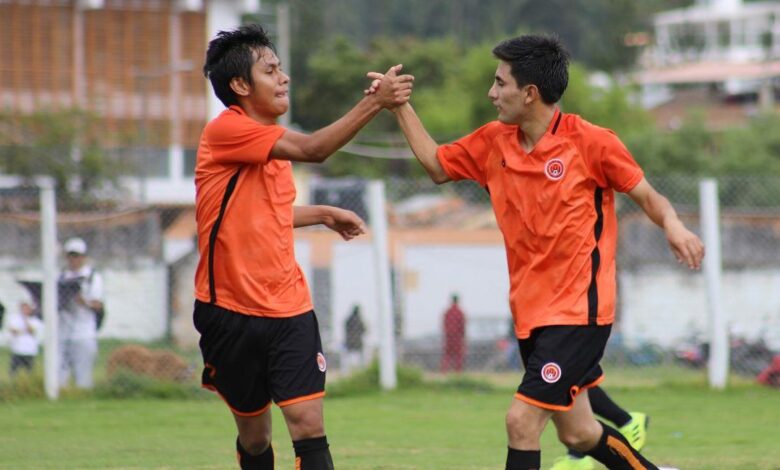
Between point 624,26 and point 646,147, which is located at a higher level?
point 624,26

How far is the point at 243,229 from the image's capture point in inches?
235

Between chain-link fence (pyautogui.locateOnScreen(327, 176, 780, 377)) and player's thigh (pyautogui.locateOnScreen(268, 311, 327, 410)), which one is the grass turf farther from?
player's thigh (pyautogui.locateOnScreen(268, 311, 327, 410))

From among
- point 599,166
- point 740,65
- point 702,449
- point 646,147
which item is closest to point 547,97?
point 599,166

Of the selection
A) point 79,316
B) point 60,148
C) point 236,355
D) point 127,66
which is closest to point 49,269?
point 79,316

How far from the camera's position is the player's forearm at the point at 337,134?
568cm

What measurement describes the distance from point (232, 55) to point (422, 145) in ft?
3.30

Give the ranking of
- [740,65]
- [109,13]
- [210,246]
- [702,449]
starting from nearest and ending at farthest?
1. [210,246]
2. [702,449]
3. [109,13]
4. [740,65]

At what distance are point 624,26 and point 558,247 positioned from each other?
3828 inches

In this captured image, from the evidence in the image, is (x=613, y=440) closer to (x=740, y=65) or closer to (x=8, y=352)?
(x=8, y=352)

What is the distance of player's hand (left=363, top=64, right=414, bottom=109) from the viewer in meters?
5.88

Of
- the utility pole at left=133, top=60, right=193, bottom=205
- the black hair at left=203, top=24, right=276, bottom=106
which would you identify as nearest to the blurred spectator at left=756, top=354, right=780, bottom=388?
the black hair at left=203, top=24, right=276, bottom=106

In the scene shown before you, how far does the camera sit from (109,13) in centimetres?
3809

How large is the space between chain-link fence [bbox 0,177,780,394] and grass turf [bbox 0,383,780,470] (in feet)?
1.54

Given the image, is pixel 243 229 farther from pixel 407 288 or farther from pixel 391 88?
pixel 407 288
